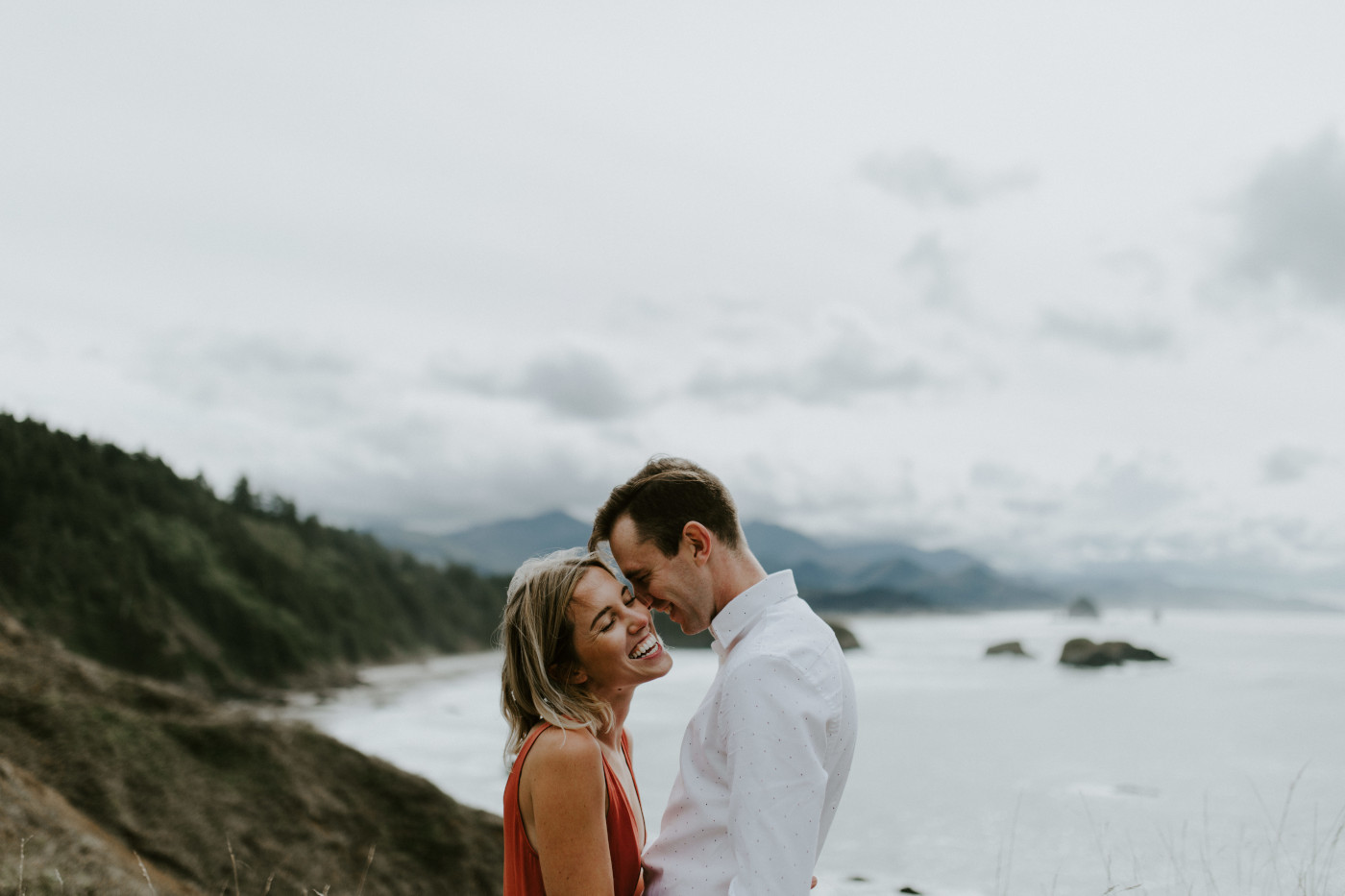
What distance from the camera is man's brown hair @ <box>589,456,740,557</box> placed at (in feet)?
9.64

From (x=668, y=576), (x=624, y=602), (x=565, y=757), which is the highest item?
(x=668, y=576)

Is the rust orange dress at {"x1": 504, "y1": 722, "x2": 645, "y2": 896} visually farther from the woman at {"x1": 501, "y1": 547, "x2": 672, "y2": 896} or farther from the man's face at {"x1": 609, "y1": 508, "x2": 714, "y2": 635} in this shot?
the man's face at {"x1": 609, "y1": 508, "x2": 714, "y2": 635}

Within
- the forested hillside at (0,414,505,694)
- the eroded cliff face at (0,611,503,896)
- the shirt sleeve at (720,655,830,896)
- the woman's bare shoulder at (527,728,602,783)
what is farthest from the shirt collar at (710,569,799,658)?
the forested hillside at (0,414,505,694)

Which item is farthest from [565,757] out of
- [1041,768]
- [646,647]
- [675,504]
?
[1041,768]

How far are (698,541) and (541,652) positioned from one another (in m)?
0.65

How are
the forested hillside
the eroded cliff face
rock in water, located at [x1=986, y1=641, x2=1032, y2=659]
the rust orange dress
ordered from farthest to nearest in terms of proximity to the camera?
rock in water, located at [x1=986, y1=641, x2=1032, y2=659] → the forested hillside → the eroded cliff face → the rust orange dress

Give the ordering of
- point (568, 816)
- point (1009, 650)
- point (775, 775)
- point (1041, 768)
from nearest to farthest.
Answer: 1. point (775, 775)
2. point (568, 816)
3. point (1041, 768)
4. point (1009, 650)

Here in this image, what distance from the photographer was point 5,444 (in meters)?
42.6

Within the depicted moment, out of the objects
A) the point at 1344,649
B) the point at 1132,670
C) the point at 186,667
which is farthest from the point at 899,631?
the point at 186,667

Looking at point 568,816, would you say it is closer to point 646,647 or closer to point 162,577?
point 646,647

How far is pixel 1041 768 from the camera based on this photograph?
3800 cm

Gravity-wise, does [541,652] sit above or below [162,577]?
above

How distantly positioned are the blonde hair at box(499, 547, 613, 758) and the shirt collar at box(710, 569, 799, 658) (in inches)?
20.8

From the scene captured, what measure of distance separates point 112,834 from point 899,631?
18537 centimetres
